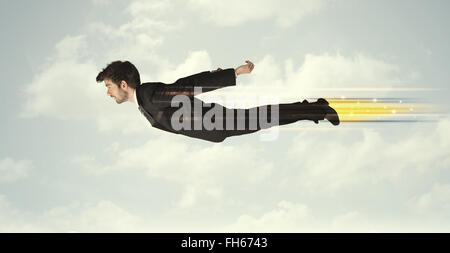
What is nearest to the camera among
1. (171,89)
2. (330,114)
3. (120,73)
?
(171,89)

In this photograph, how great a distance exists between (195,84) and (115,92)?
3.96 feet

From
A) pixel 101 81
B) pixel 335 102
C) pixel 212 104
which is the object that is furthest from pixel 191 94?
pixel 335 102

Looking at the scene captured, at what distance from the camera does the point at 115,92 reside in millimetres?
6852

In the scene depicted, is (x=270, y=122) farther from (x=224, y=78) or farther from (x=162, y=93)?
(x=162, y=93)

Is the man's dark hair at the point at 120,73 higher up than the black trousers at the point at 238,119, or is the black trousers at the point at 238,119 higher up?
the man's dark hair at the point at 120,73

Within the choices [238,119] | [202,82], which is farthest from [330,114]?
[202,82]

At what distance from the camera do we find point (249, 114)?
6887mm

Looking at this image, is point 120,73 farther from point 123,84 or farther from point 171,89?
point 171,89

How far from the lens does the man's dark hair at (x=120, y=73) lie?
6785 mm

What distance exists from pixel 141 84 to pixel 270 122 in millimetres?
1975

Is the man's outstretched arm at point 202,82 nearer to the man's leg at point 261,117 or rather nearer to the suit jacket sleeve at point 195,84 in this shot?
the suit jacket sleeve at point 195,84

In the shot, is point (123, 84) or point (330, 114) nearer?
point (123, 84)

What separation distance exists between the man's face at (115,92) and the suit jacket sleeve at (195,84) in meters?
0.52

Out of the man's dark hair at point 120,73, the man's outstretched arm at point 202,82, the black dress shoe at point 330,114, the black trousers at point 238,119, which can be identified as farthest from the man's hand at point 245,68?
the man's dark hair at point 120,73
